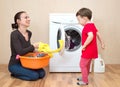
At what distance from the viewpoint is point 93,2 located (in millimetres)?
3965

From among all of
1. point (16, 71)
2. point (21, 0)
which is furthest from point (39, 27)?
point (16, 71)

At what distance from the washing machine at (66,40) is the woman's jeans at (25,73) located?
39 centimetres

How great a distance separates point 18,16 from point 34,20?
2.66 ft

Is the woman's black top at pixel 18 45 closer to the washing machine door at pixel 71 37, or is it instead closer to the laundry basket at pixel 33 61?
the laundry basket at pixel 33 61

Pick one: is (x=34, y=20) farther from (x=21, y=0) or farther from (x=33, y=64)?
(x=33, y=64)

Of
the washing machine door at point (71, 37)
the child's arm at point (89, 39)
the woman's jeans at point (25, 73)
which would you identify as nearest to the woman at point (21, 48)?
the woman's jeans at point (25, 73)

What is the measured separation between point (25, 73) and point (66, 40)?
78 cm

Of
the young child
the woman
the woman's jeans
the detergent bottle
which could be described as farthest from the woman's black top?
the detergent bottle

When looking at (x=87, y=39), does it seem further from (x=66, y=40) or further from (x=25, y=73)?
(x=25, y=73)

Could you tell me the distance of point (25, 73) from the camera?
3.05 meters

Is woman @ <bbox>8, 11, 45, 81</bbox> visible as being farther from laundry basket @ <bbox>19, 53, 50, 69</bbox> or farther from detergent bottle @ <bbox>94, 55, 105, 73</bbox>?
detergent bottle @ <bbox>94, 55, 105, 73</bbox>

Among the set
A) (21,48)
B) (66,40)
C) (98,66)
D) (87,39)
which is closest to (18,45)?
(21,48)

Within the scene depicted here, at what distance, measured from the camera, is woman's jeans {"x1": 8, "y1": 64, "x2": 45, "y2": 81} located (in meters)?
3.02

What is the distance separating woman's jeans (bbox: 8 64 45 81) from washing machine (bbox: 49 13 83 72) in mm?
388
